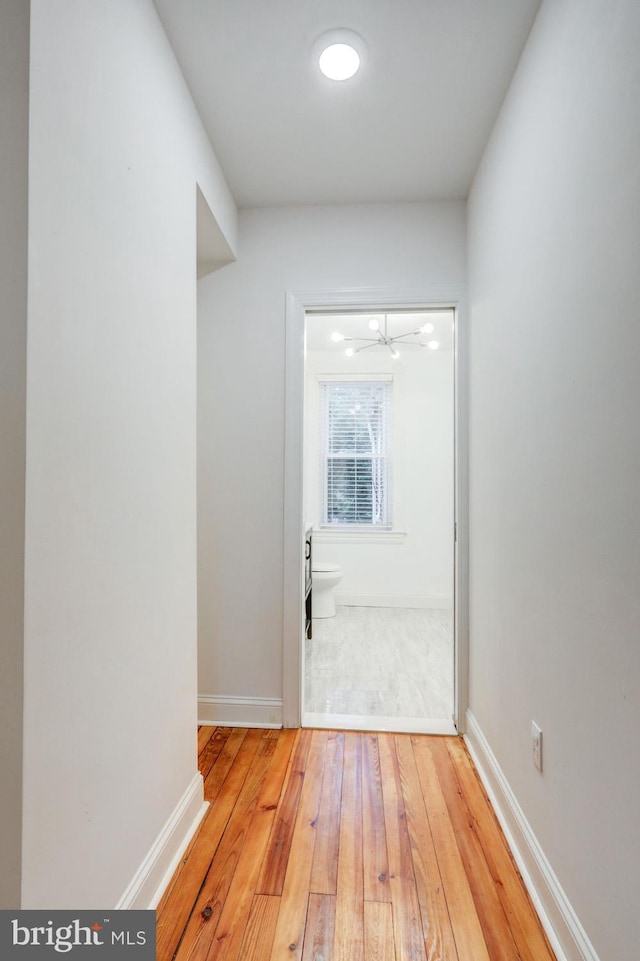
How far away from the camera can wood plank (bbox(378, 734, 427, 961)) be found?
4.31ft

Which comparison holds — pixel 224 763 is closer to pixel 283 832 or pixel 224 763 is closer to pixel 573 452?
pixel 283 832

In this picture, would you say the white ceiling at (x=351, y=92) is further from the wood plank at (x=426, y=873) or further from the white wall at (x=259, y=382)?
the wood plank at (x=426, y=873)

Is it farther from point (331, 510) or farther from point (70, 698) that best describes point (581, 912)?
point (331, 510)

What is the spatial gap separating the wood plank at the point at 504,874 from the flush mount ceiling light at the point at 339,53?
105 inches

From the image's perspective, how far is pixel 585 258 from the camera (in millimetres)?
1200

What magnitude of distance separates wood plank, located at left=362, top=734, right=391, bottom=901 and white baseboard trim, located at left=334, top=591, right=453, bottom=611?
8.82 feet

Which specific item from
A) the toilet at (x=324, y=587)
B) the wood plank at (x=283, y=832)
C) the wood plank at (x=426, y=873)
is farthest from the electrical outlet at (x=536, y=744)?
the toilet at (x=324, y=587)

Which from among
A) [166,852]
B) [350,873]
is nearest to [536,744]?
[350,873]

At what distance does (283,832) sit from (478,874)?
647 mm

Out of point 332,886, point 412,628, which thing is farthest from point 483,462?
point 412,628

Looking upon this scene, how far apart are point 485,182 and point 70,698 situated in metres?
2.41

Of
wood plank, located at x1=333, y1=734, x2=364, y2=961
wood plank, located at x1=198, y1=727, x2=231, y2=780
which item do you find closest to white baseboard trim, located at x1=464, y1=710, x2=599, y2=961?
wood plank, located at x1=333, y1=734, x2=364, y2=961

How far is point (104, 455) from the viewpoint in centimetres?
120

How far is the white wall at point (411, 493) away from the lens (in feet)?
16.3
